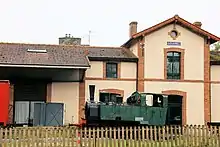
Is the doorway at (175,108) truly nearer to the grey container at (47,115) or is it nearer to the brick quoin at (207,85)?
the brick quoin at (207,85)

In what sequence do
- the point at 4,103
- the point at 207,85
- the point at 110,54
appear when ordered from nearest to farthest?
the point at 4,103, the point at 207,85, the point at 110,54

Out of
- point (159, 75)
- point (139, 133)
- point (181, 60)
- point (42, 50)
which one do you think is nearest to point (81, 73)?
point (42, 50)

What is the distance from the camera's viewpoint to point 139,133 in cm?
1523

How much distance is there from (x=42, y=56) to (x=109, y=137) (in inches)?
A: 502

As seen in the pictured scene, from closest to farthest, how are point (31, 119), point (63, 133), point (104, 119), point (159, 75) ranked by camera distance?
point (63, 133), point (104, 119), point (31, 119), point (159, 75)

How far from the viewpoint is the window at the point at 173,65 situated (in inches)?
1110

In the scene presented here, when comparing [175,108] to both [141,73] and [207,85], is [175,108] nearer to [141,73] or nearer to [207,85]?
[207,85]

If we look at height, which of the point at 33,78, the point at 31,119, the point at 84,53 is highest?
the point at 84,53

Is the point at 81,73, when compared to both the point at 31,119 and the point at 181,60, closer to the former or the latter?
A: the point at 31,119

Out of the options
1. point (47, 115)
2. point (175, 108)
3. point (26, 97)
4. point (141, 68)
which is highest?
point (141, 68)

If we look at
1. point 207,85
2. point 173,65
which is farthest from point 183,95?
point 173,65

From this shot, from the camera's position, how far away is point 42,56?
26.2 meters

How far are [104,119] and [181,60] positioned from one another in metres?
9.39

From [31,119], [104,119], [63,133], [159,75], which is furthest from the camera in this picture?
[159,75]
